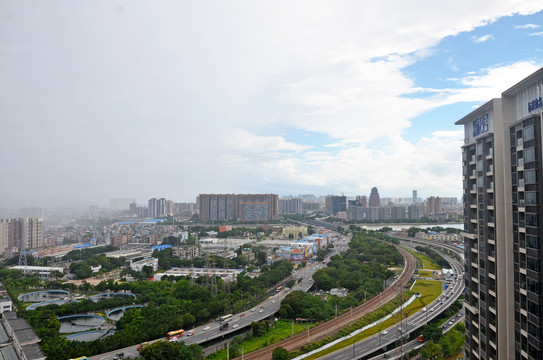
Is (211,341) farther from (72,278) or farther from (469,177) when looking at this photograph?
(72,278)

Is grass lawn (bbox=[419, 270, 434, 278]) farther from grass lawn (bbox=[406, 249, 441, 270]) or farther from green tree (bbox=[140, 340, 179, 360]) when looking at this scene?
green tree (bbox=[140, 340, 179, 360])

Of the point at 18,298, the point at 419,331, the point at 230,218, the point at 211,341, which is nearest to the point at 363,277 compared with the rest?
the point at 419,331

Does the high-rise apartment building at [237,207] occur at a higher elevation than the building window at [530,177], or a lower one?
lower

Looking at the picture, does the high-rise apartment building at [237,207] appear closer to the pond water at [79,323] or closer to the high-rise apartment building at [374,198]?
the high-rise apartment building at [374,198]

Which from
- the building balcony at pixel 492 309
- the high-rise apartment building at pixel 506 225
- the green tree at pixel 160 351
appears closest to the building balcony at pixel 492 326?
the high-rise apartment building at pixel 506 225

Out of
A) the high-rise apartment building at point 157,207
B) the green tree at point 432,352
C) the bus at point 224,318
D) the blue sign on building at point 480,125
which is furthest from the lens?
the high-rise apartment building at point 157,207

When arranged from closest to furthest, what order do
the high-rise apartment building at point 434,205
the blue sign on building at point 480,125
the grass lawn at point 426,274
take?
1. the blue sign on building at point 480,125
2. the grass lawn at point 426,274
3. the high-rise apartment building at point 434,205

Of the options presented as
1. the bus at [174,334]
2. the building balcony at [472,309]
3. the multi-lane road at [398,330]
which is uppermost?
the building balcony at [472,309]

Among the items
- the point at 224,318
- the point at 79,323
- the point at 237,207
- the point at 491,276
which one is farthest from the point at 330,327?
the point at 237,207
